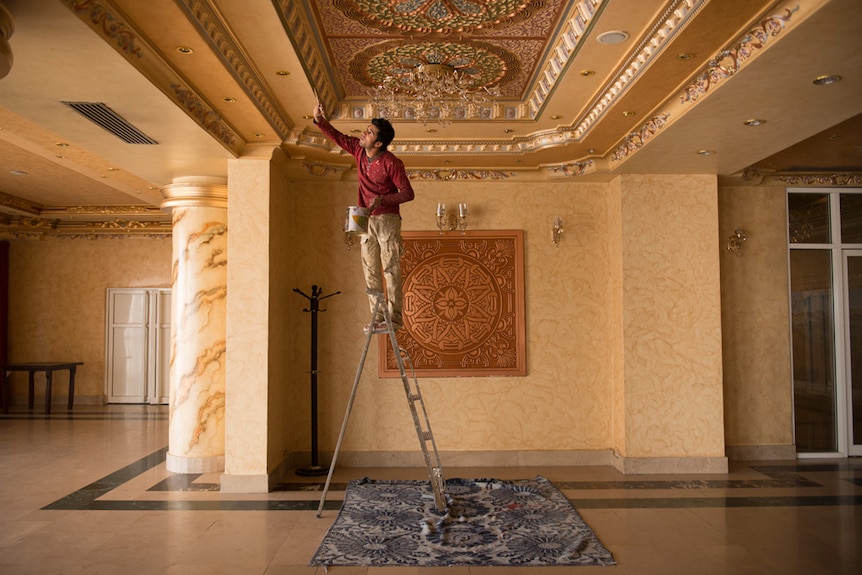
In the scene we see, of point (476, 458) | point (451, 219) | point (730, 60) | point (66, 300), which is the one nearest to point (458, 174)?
point (451, 219)

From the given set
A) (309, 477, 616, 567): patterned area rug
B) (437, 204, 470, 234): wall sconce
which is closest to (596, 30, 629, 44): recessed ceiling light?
(437, 204, 470, 234): wall sconce

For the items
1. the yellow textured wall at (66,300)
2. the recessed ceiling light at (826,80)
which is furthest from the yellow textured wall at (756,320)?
the yellow textured wall at (66,300)

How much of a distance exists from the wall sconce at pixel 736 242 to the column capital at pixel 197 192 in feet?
17.6

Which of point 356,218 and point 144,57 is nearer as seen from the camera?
point 144,57

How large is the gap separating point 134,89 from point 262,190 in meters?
1.95

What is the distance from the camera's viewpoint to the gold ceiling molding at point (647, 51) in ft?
11.3

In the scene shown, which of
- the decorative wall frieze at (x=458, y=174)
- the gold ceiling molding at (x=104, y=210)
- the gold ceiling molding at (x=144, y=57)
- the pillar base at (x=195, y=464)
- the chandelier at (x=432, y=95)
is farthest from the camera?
the gold ceiling molding at (x=104, y=210)

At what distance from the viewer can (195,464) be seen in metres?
6.41

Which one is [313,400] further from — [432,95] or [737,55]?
[737,55]

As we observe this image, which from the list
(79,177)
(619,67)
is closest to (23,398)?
(79,177)

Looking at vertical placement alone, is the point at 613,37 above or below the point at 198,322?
above

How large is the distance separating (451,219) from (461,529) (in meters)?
3.29

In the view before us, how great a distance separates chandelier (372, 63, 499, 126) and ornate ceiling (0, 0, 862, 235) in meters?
0.05

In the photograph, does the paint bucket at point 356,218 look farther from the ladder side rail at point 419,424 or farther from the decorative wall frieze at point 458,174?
the decorative wall frieze at point 458,174
